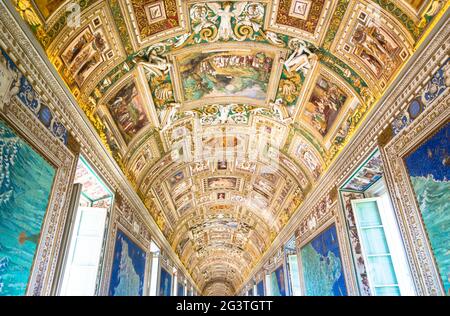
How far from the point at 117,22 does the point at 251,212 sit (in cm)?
1611

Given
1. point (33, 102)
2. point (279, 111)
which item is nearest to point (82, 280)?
point (33, 102)

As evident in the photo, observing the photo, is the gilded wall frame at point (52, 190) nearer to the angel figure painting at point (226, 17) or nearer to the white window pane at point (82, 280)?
the white window pane at point (82, 280)

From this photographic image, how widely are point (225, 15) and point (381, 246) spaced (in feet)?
25.8

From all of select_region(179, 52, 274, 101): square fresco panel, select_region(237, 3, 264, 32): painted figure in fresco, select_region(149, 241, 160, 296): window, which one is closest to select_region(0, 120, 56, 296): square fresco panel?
select_region(179, 52, 274, 101): square fresco panel

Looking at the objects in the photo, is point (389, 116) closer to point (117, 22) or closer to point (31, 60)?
point (117, 22)

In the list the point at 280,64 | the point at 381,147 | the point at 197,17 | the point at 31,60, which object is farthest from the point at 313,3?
the point at 31,60

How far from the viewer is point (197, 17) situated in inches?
332

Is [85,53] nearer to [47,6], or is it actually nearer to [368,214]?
[47,6]

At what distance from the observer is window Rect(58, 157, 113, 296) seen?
886cm

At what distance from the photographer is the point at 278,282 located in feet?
63.9

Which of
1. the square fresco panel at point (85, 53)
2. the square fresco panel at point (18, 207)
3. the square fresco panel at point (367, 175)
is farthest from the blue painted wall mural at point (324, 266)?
the square fresco panel at point (85, 53)

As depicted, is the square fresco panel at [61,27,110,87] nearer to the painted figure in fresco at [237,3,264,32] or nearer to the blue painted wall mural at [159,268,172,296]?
the painted figure in fresco at [237,3,264,32]

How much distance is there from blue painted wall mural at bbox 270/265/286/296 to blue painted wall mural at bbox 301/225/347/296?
15.6ft

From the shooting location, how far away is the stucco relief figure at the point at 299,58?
8.94 meters
